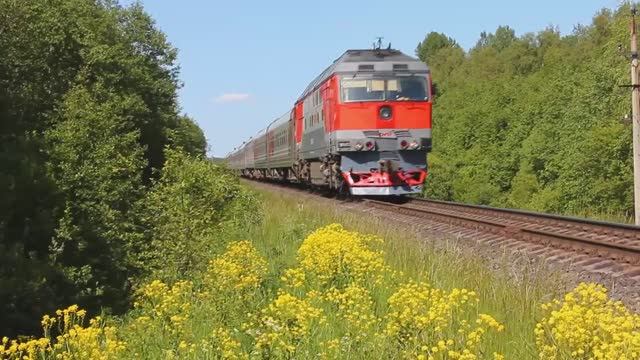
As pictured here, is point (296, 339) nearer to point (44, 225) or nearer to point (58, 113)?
point (44, 225)

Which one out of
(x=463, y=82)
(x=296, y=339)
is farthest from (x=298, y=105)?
(x=463, y=82)

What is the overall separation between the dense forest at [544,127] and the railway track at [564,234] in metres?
6.00

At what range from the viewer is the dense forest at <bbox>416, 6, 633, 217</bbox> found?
34.8 meters

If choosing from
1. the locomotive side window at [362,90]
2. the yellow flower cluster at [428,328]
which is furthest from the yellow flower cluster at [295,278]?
the locomotive side window at [362,90]

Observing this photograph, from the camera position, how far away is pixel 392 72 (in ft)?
67.9

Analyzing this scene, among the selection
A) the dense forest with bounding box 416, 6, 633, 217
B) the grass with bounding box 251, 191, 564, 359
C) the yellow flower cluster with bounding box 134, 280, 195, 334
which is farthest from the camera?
the dense forest with bounding box 416, 6, 633, 217

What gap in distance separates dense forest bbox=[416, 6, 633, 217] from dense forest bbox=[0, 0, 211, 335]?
505 inches

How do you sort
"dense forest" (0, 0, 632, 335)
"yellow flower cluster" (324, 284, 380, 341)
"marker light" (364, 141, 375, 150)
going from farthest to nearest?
"marker light" (364, 141, 375, 150), "dense forest" (0, 0, 632, 335), "yellow flower cluster" (324, 284, 380, 341)

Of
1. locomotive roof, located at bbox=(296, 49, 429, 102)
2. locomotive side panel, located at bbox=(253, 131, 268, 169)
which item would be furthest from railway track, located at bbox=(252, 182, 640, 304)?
locomotive side panel, located at bbox=(253, 131, 268, 169)

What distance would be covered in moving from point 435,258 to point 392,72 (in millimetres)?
12187

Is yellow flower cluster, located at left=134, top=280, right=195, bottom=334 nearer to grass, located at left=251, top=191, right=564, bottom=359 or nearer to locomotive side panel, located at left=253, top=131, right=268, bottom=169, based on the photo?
grass, located at left=251, top=191, right=564, bottom=359

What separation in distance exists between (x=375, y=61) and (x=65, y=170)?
29.0 feet

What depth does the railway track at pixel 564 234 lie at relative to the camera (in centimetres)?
959

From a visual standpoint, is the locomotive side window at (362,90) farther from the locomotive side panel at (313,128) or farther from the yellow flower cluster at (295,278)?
the yellow flower cluster at (295,278)
